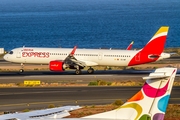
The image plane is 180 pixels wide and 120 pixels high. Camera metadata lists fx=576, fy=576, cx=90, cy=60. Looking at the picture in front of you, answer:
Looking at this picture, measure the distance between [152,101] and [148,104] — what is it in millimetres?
258

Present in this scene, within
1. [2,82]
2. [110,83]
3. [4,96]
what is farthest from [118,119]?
[2,82]

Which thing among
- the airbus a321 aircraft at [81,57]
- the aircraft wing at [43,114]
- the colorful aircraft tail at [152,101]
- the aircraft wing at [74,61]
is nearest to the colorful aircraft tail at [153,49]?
the airbus a321 aircraft at [81,57]

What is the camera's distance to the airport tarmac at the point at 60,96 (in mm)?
46188

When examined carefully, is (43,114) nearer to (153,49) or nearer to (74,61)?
(153,49)

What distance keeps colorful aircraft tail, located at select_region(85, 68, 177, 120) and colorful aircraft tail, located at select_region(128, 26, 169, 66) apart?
131ft

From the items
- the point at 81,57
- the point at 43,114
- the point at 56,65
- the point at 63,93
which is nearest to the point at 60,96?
the point at 63,93

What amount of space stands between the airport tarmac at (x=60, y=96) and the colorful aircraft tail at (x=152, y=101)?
19.0m

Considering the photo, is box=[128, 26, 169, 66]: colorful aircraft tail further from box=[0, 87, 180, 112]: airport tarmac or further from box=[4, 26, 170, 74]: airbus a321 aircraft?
box=[0, 87, 180, 112]: airport tarmac

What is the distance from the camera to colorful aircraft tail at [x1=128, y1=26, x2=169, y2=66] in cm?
6550

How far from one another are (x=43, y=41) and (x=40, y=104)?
129m

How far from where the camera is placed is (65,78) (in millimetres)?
65375

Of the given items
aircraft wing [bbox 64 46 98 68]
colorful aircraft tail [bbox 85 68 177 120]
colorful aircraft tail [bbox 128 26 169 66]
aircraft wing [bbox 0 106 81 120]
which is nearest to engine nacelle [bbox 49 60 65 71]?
aircraft wing [bbox 64 46 98 68]

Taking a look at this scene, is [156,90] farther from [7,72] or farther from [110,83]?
[7,72]

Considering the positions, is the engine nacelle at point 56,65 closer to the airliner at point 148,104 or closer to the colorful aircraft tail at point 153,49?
the colorful aircraft tail at point 153,49
